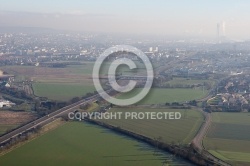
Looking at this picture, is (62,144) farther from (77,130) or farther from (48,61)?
(48,61)

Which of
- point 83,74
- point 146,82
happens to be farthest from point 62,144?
point 83,74

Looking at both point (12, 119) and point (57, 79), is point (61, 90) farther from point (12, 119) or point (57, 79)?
point (12, 119)

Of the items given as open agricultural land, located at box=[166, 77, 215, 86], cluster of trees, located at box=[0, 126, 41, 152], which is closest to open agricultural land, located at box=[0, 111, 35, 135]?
cluster of trees, located at box=[0, 126, 41, 152]

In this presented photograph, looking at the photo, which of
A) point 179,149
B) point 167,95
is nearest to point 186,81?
point 167,95

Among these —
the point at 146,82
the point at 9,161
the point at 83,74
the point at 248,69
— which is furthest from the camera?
the point at 248,69

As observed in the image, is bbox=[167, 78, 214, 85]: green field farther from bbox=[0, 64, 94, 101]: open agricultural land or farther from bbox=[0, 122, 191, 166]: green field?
bbox=[0, 122, 191, 166]: green field
